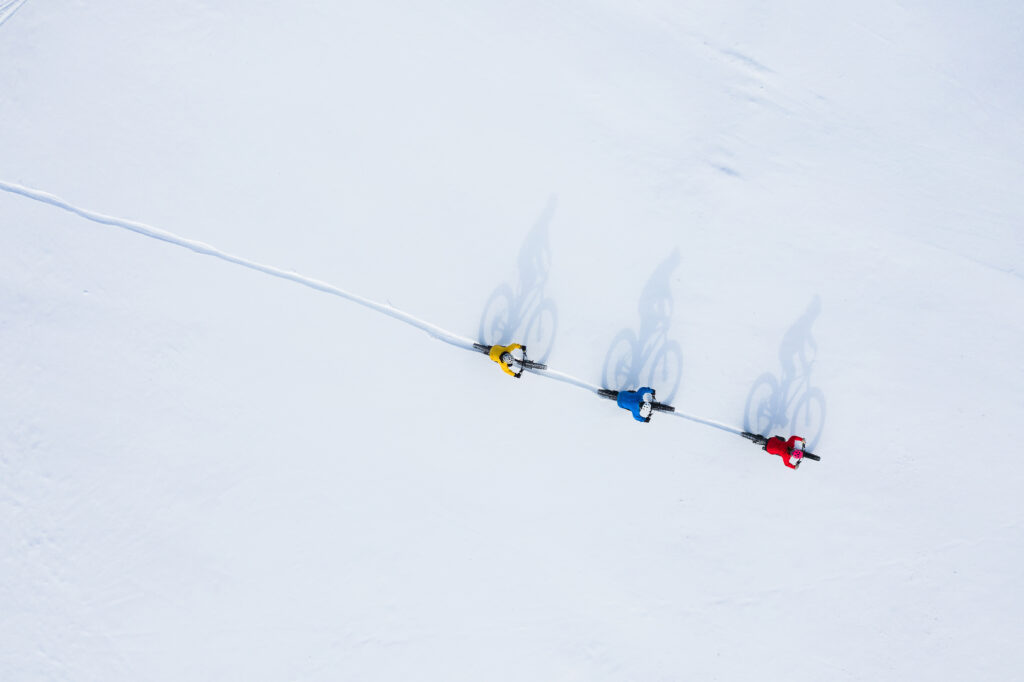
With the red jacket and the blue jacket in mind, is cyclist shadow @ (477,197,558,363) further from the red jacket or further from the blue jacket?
the red jacket

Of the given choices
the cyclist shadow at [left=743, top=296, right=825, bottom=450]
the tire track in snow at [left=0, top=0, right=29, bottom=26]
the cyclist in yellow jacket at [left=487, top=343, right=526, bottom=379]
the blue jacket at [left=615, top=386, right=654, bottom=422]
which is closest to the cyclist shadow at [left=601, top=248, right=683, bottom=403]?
the blue jacket at [left=615, top=386, right=654, bottom=422]

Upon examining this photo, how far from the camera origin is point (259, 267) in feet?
22.5

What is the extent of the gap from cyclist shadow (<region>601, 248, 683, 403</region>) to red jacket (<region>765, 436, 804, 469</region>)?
1127 millimetres

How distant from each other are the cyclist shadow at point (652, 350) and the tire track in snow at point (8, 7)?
7771mm

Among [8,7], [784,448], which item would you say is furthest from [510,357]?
[8,7]

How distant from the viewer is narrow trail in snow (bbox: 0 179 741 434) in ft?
22.5

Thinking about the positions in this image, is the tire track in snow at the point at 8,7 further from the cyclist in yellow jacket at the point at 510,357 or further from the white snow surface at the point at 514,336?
the cyclist in yellow jacket at the point at 510,357

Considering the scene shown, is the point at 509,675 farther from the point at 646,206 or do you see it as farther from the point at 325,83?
the point at 325,83

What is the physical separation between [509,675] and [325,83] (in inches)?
272

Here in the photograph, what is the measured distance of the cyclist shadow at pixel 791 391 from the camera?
22.8 ft

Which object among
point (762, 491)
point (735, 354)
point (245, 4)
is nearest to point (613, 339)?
point (735, 354)

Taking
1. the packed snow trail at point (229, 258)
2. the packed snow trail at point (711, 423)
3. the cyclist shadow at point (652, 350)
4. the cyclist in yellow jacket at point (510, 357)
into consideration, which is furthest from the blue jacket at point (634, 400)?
the packed snow trail at point (229, 258)

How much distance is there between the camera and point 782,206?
275 inches

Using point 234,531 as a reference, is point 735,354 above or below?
above
